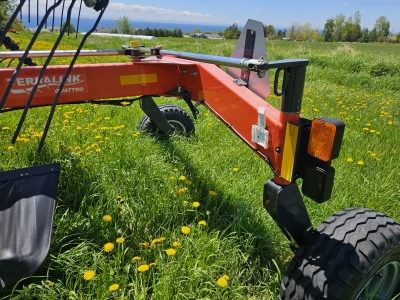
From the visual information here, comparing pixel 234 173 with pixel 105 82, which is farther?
pixel 234 173

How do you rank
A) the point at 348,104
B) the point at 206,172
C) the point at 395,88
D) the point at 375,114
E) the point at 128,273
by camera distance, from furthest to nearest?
the point at 395,88
the point at 348,104
the point at 375,114
the point at 206,172
the point at 128,273

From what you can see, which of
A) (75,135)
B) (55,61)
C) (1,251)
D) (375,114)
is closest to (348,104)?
(375,114)

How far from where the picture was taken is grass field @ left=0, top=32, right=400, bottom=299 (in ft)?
5.72

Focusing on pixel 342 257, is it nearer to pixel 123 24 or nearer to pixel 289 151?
pixel 289 151

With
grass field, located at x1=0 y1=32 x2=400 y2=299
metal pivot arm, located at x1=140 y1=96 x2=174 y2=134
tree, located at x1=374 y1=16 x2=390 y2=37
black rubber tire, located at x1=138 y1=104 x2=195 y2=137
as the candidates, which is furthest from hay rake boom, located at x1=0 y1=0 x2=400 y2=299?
tree, located at x1=374 y1=16 x2=390 y2=37

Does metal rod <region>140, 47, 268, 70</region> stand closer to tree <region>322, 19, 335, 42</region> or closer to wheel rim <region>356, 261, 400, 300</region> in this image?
wheel rim <region>356, 261, 400, 300</region>

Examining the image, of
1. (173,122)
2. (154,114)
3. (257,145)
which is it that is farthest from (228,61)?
(173,122)

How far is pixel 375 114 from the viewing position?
5.28 meters

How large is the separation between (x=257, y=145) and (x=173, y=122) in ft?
6.98

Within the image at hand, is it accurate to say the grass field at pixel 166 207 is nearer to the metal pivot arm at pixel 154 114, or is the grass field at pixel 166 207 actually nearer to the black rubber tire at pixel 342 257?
the metal pivot arm at pixel 154 114

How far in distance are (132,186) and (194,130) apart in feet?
5.07

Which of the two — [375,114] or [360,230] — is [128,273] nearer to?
[360,230]

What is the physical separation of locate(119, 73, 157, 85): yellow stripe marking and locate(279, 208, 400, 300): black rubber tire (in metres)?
1.47

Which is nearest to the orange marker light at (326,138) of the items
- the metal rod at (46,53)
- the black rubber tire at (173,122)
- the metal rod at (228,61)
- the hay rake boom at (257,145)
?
the hay rake boom at (257,145)
